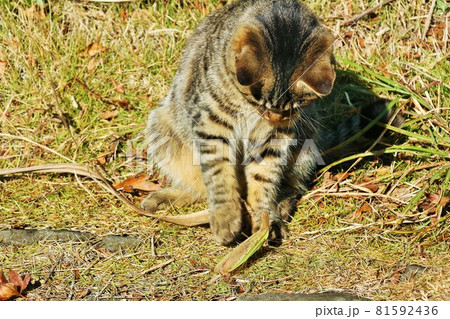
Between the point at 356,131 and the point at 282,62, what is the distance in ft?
4.10

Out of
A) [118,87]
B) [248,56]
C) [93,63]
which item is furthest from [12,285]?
[93,63]

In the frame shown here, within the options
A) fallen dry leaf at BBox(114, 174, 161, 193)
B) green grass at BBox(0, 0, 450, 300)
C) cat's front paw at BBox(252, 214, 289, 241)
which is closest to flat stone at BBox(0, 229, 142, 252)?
green grass at BBox(0, 0, 450, 300)

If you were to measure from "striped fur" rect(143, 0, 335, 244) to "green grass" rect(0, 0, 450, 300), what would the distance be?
0.64 ft

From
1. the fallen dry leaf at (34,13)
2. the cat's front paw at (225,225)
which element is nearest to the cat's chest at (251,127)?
the cat's front paw at (225,225)

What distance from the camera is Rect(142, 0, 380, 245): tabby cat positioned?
3014 mm

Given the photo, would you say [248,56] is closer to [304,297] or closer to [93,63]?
[304,297]

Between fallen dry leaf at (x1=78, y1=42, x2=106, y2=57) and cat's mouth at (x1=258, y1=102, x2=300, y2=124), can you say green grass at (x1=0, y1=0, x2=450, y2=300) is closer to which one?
fallen dry leaf at (x1=78, y1=42, x2=106, y2=57)

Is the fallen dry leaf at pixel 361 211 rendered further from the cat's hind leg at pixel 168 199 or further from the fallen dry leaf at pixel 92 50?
the fallen dry leaf at pixel 92 50

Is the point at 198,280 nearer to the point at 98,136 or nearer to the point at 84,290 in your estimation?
the point at 84,290

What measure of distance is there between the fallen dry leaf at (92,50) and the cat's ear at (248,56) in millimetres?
1915

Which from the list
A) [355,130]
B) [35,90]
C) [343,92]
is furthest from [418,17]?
[35,90]

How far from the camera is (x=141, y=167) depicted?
13.8ft

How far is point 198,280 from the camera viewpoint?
3129 millimetres

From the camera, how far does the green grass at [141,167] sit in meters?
3.12
